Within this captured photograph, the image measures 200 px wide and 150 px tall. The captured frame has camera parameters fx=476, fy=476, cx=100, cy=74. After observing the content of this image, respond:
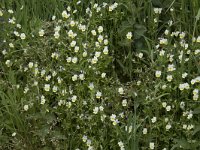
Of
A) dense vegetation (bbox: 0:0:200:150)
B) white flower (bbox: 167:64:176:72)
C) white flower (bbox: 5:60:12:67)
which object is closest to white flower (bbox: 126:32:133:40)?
dense vegetation (bbox: 0:0:200:150)

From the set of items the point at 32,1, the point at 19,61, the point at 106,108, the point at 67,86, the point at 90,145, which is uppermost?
the point at 32,1

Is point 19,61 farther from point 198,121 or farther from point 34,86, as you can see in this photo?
point 198,121

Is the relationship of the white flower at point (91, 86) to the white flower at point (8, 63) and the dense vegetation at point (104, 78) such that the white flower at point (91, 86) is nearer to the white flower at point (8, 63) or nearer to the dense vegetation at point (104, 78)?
the dense vegetation at point (104, 78)

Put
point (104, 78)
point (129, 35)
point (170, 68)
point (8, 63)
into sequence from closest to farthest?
point (170, 68) < point (104, 78) < point (129, 35) < point (8, 63)

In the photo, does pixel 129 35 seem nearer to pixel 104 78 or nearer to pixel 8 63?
pixel 104 78

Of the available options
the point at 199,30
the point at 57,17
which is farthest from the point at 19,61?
the point at 199,30

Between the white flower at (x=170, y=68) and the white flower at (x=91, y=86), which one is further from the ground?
the white flower at (x=170, y=68)

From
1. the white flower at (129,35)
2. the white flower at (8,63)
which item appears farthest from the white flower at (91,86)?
the white flower at (8,63)

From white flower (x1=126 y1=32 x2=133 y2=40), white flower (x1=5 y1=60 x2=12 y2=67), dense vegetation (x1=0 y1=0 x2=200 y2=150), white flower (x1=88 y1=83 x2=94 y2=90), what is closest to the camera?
dense vegetation (x1=0 y1=0 x2=200 y2=150)

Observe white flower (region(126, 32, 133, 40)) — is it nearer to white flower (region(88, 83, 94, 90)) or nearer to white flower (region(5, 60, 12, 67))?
white flower (region(88, 83, 94, 90))

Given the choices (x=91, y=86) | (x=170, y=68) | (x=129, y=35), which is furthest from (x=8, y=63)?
(x=170, y=68)

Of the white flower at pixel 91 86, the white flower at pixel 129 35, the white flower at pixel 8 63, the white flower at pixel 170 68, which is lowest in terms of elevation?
the white flower at pixel 91 86

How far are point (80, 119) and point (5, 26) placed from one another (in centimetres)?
111

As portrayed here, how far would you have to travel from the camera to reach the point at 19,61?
3.63m
